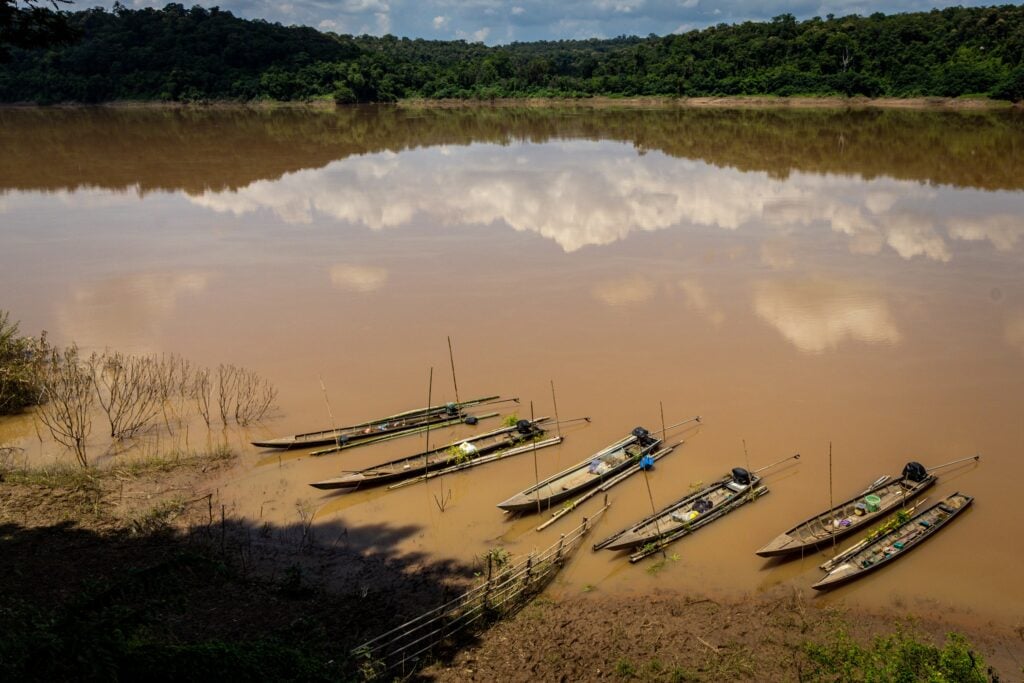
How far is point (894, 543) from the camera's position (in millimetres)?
9359

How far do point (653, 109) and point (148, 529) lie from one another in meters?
72.0

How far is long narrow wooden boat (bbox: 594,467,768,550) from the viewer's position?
367 inches

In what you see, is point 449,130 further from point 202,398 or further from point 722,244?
point 202,398

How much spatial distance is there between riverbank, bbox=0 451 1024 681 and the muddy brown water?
53 centimetres

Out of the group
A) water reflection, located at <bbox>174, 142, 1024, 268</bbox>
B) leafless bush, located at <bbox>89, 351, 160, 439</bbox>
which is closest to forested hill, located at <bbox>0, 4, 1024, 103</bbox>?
water reflection, located at <bbox>174, 142, 1024, 268</bbox>

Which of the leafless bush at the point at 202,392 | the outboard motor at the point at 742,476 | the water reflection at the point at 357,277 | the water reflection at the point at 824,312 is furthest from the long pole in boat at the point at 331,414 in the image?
the water reflection at the point at 824,312

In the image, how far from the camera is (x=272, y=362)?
615 inches

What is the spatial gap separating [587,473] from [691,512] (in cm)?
174

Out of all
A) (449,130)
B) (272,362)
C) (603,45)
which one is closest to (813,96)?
(449,130)

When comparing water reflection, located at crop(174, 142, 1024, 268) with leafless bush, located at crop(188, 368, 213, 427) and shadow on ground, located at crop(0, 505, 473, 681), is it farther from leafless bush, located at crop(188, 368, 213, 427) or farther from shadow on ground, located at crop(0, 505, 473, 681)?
shadow on ground, located at crop(0, 505, 473, 681)

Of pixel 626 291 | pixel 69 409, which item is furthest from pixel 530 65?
pixel 69 409

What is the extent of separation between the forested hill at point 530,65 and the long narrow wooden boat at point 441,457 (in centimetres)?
6225

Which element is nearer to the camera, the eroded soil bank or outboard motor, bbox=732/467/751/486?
the eroded soil bank

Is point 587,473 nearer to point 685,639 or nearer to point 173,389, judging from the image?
point 685,639
